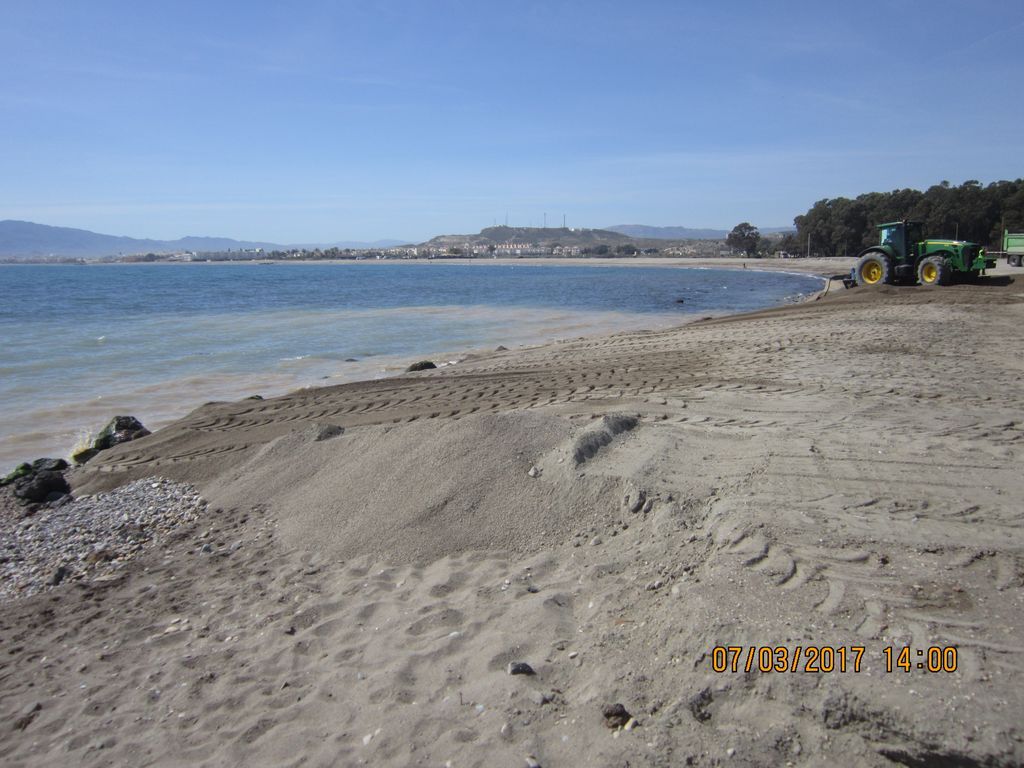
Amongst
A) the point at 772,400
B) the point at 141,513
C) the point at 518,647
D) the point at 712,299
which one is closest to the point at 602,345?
the point at 772,400

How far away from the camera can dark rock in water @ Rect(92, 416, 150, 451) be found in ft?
27.6

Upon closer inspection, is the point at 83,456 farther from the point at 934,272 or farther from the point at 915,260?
the point at 915,260

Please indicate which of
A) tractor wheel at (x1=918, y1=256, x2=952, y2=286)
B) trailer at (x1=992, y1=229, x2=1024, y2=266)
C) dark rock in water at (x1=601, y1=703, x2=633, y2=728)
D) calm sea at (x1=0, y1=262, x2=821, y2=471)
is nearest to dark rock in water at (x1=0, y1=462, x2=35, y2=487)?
calm sea at (x1=0, y1=262, x2=821, y2=471)

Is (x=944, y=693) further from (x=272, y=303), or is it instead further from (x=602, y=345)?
(x=272, y=303)

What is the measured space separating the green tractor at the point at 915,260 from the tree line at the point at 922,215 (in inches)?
1297

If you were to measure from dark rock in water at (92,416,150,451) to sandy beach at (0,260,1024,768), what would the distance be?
1858mm

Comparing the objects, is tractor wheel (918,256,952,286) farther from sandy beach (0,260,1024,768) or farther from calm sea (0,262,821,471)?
sandy beach (0,260,1024,768)

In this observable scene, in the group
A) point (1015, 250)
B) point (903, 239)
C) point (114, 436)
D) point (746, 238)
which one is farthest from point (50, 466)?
point (746, 238)

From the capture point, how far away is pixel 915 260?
2159 centimetres

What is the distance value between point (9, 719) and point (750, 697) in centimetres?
341

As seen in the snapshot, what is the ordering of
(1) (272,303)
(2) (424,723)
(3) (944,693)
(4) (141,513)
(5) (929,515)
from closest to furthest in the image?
(3) (944,693) < (2) (424,723) < (5) (929,515) < (4) (141,513) < (1) (272,303)

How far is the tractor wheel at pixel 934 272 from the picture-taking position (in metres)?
20.4

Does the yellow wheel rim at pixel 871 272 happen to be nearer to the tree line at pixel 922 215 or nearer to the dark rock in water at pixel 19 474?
the dark rock in water at pixel 19 474

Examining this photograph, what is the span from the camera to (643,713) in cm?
258
